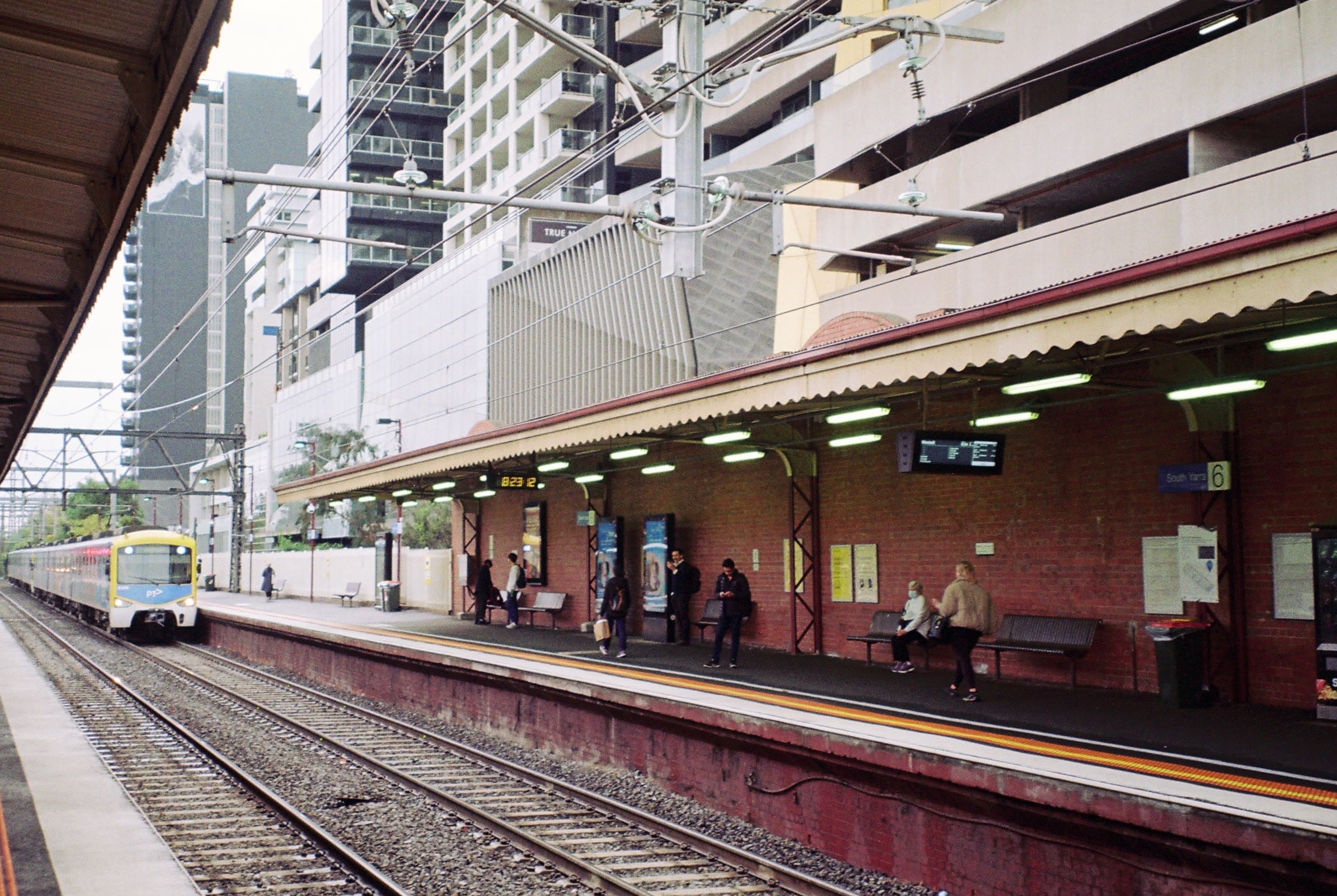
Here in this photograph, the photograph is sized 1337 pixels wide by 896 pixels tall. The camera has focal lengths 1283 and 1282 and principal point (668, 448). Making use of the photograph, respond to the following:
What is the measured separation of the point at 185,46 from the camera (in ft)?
14.0

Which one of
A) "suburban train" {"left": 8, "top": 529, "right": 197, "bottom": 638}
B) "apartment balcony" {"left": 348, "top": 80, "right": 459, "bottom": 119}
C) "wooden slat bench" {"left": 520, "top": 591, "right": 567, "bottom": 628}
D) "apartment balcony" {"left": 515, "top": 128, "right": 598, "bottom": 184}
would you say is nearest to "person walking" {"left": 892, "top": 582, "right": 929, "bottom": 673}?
"wooden slat bench" {"left": 520, "top": 591, "right": 567, "bottom": 628}

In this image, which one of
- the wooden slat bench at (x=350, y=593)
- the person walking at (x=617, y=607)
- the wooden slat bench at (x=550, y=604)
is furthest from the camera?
the wooden slat bench at (x=350, y=593)

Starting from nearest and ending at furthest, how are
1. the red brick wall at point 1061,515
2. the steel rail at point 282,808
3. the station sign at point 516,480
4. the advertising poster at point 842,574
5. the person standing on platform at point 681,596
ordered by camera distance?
the steel rail at point 282,808 < the red brick wall at point 1061,515 < the advertising poster at point 842,574 < the person standing on platform at point 681,596 < the station sign at point 516,480

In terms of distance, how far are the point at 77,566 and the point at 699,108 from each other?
34341mm

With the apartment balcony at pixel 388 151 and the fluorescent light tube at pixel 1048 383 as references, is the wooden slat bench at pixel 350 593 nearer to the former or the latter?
the fluorescent light tube at pixel 1048 383

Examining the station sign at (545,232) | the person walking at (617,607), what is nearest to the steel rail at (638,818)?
the person walking at (617,607)

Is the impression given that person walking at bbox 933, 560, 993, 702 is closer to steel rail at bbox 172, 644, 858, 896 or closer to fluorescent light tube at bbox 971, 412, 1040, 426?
fluorescent light tube at bbox 971, 412, 1040, 426

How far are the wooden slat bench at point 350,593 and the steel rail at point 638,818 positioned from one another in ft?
71.4

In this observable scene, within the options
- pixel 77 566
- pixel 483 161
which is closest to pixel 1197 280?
pixel 77 566

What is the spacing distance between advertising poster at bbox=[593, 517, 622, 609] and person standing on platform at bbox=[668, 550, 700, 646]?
58.0 inches

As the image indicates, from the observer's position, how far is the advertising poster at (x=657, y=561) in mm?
20562

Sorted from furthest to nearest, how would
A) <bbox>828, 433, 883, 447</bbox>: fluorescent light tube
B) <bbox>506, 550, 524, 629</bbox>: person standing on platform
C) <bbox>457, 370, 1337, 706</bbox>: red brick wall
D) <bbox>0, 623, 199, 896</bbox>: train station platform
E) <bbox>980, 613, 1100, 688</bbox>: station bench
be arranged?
1. <bbox>506, 550, 524, 629</bbox>: person standing on platform
2. <bbox>828, 433, 883, 447</bbox>: fluorescent light tube
3. <bbox>980, 613, 1100, 688</bbox>: station bench
4. <bbox>457, 370, 1337, 706</bbox>: red brick wall
5. <bbox>0, 623, 199, 896</bbox>: train station platform

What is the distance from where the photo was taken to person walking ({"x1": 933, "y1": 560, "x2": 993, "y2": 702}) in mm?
12531

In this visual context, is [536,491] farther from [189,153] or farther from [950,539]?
[189,153]
